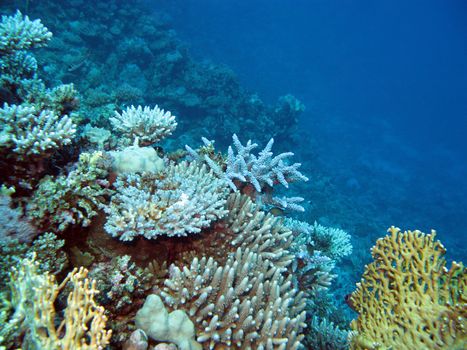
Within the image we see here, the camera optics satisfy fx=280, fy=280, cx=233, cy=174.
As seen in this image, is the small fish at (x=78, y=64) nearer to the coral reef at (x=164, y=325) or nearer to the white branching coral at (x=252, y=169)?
the white branching coral at (x=252, y=169)

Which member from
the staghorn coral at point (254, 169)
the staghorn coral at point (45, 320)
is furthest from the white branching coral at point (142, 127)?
the staghorn coral at point (45, 320)

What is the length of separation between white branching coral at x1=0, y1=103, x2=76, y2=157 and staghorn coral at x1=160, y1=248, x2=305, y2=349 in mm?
1859

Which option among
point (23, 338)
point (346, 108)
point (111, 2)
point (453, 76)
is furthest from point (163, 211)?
point (453, 76)

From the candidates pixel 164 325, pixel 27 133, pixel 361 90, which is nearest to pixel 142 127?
pixel 27 133

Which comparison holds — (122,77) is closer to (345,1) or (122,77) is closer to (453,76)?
(345,1)

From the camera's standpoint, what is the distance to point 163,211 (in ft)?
10.2

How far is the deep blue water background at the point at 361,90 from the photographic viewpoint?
91.1 feet

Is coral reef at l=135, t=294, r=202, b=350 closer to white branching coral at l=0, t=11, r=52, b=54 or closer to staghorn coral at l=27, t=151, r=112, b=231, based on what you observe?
staghorn coral at l=27, t=151, r=112, b=231

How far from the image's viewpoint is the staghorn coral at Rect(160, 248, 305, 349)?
2.70m

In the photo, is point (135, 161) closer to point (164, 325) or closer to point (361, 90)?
point (164, 325)

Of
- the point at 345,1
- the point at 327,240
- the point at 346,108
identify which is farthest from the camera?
the point at 345,1

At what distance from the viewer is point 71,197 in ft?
9.84

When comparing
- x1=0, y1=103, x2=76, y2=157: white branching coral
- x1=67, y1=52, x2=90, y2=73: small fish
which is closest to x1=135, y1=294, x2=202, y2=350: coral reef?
x1=0, y1=103, x2=76, y2=157: white branching coral

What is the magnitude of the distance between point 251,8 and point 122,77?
161 feet
